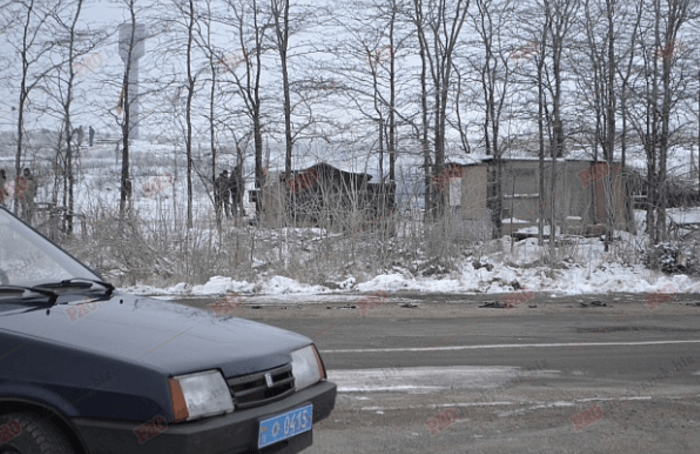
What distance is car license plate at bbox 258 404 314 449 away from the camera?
3.28m

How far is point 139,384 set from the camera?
3049 millimetres

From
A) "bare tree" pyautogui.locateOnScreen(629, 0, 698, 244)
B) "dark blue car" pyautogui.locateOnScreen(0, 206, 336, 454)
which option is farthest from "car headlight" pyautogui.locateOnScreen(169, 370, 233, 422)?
"bare tree" pyautogui.locateOnScreen(629, 0, 698, 244)

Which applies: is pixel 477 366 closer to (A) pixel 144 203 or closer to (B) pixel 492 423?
(B) pixel 492 423

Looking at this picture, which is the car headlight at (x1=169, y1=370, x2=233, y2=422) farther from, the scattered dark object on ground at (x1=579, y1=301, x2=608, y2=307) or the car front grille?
the scattered dark object on ground at (x1=579, y1=301, x2=608, y2=307)

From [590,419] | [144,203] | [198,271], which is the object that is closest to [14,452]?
[590,419]

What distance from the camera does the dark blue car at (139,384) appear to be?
119 inches

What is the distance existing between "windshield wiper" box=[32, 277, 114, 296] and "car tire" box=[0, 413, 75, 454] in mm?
971

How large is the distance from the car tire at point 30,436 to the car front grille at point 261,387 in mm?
687

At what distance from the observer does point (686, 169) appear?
2025 cm

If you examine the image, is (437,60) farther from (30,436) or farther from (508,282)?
(30,436)

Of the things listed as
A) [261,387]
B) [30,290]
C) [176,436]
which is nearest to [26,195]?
[30,290]

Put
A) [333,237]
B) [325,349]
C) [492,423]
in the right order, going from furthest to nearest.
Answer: [333,237] < [325,349] < [492,423]

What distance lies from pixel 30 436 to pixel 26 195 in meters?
14.0

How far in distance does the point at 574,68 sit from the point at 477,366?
17.1 m
